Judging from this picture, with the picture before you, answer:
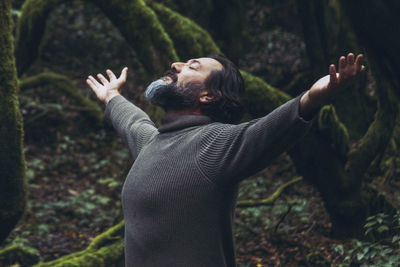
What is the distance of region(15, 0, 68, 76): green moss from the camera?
218 inches

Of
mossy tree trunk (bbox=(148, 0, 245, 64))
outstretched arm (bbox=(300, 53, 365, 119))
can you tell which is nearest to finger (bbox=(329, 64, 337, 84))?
outstretched arm (bbox=(300, 53, 365, 119))

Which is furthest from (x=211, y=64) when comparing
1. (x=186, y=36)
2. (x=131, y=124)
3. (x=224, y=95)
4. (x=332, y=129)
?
(x=332, y=129)

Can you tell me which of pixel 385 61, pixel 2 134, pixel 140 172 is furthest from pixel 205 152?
pixel 2 134

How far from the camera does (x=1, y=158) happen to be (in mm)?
3713

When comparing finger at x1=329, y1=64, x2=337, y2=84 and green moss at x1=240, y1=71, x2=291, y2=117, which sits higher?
finger at x1=329, y1=64, x2=337, y2=84

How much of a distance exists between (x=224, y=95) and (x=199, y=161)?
0.52 metres

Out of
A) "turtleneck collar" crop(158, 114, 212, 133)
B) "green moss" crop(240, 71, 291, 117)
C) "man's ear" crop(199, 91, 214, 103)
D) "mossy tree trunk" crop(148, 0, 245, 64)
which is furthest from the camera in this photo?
"mossy tree trunk" crop(148, 0, 245, 64)

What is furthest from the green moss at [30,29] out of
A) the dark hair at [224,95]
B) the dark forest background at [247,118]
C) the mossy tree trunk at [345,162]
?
the dark hair at [224,95]

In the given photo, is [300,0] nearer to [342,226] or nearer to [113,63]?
[342,226]

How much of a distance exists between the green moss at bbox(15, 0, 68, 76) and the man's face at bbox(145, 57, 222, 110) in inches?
129

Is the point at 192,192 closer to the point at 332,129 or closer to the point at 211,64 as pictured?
the point at 211,64

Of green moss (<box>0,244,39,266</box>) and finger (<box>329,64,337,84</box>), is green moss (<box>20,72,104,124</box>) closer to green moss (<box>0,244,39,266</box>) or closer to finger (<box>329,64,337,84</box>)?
green moss (<box>0,244,39,266</box>)

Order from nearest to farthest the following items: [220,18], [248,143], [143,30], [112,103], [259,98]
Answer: [248,143] → [112,103] → [143,30] → [259,98] → [220,18]

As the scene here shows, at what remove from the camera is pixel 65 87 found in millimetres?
10422
